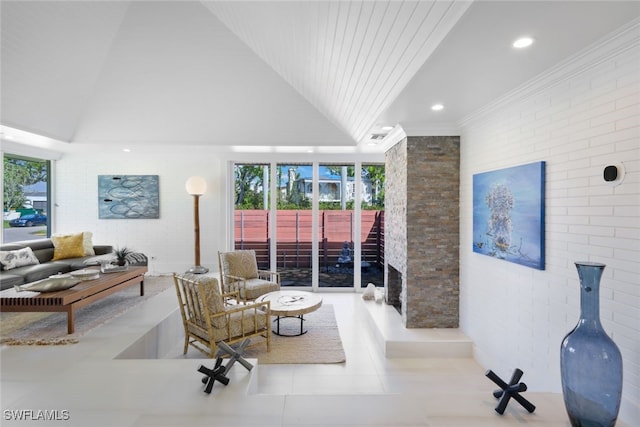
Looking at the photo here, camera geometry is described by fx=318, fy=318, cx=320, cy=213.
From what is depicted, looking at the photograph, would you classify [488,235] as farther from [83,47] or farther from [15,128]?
[15,128]

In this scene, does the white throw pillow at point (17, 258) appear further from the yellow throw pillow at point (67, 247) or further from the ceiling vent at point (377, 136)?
the ceiling vent at point (377, 136)

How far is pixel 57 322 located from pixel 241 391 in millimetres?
2958

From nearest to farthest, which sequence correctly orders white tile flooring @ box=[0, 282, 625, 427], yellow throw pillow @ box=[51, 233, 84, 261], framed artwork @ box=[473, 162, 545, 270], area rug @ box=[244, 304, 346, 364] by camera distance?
white tile flooring @ box=[0, 282, 625, 427] < framed artwork @ box=[473, 162, 545, 270] < area rug @ box=[244, 304, 346, 364] < yellow throw pillow @ box=[51, 233, 84, 261]

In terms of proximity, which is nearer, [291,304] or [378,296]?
[291,304]

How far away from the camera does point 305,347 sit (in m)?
3.75

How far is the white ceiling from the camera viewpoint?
1896 mm

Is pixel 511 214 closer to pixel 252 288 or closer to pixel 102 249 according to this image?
pixel 252 288

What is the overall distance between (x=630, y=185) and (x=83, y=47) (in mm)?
5591

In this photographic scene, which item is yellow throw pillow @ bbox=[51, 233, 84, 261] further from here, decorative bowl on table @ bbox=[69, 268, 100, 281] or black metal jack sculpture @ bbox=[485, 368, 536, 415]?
black metal jack sculpture @ bbox=[485, 368, 536, 415]

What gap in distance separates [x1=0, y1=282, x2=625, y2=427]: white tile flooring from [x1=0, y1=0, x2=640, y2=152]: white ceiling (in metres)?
2.35

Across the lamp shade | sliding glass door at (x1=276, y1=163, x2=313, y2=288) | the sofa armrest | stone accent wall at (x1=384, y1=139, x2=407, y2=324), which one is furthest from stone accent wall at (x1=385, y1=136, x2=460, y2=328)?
the sofa armrest

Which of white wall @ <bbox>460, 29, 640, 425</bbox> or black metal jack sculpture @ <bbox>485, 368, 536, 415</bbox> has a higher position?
white wall @ <bbox>460, 29, 640, 425</bbox>

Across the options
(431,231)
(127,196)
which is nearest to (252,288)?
(431,231)

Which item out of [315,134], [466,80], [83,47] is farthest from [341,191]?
[83,47]
